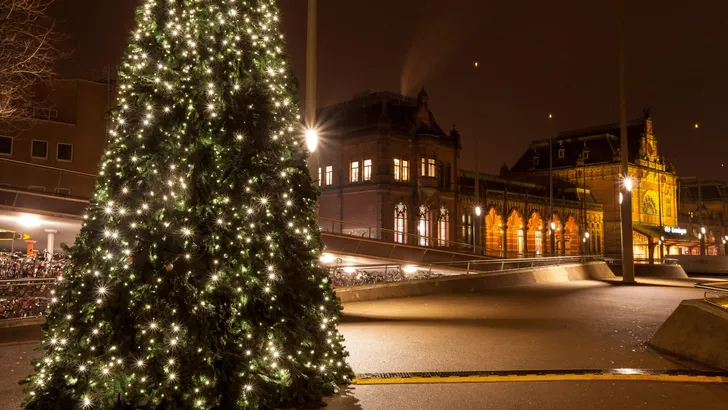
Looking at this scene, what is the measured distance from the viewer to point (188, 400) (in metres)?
5.99

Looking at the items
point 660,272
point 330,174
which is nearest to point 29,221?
point 330,174

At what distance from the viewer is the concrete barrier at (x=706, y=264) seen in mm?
53531

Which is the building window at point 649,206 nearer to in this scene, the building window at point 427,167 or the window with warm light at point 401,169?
the building window at point 427,167

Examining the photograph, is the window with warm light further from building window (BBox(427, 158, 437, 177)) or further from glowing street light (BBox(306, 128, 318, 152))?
glowing street light (BBox(306, 128, 318, 152))

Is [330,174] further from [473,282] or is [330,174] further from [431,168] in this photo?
[473,282]

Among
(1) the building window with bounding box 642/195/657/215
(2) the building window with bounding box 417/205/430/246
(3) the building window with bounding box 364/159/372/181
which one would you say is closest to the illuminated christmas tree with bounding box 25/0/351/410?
(3) the building window with bounding box 364/159/372/181


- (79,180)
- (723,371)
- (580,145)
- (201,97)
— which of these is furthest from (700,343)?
(580,145)

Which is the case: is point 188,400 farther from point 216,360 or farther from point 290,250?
point 290,250

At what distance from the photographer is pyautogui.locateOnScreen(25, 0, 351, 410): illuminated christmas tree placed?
6.11 metres

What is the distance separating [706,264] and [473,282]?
4011 cm

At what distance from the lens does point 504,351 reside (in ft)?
33.3

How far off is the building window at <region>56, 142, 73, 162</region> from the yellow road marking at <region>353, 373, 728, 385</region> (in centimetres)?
4006

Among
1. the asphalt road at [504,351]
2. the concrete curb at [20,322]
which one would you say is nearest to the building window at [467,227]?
the asphalt road at [504,351]

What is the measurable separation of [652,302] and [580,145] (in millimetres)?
77877
